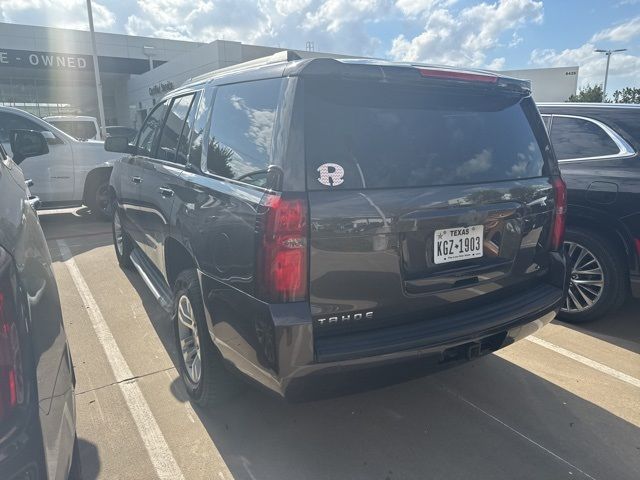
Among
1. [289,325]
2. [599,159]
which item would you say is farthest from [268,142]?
[599,159]

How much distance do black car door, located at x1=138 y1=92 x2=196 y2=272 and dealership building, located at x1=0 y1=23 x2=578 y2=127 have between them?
22.9m

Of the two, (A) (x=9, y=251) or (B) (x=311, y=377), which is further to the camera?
(B) (x=311, y=377)

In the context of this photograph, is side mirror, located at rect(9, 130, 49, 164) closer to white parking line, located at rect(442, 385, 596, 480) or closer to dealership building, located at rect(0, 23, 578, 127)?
white parking line, located at rect(442, 385, 596, 480)

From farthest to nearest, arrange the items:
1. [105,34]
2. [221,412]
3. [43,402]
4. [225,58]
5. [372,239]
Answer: [105,34]
[225,58]
[221,412]
[372,239]
[43,402]

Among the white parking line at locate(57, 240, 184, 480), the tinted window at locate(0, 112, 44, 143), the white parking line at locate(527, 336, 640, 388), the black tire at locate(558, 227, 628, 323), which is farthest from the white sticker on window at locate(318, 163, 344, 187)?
the tinted window at locate(0, 112, 44, 143)

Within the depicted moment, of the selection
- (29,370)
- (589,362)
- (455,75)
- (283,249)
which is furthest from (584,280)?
(29,370)

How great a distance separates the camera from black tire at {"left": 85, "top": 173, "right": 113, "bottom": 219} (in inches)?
316

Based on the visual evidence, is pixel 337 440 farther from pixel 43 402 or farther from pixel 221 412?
pixel 43 402

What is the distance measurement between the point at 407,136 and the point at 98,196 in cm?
726

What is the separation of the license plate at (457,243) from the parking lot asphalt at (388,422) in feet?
3.45

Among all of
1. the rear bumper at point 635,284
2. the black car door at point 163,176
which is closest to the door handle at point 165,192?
the black car door at point 163,176

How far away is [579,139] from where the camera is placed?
427 centimetres

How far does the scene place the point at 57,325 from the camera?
1.69m

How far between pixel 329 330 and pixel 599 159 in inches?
129
